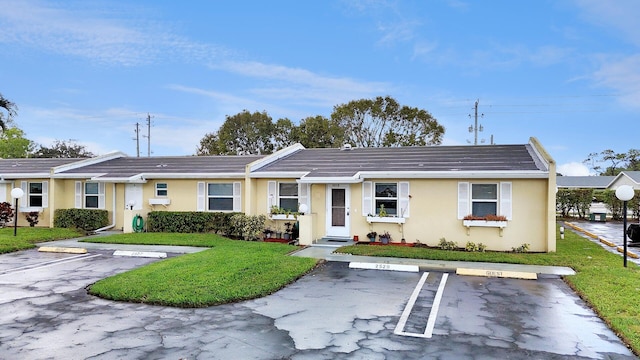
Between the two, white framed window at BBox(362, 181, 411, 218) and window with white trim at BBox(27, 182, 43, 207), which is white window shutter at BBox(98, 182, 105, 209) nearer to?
window with white trim at BBox(27, 182, 43, 207)

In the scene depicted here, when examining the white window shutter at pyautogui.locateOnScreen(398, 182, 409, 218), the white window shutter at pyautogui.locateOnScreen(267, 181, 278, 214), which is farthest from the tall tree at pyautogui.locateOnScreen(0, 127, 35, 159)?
the white window shutter at pyautogui.locateOnScreen(398, 182, 409, 218)

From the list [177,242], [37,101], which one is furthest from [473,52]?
[37,101]

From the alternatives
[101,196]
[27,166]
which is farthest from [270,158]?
[27,166]

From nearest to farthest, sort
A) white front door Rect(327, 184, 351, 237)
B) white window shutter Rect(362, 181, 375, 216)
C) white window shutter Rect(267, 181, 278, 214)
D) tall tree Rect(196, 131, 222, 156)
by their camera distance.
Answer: white window shutter Rect(362, 181, 375, 216) < white front door Rect(327, 184, 351, 237) < white window shutter Rect(267, 181, 278, 214) < tall tree Rect(196, 131, 222, 156)

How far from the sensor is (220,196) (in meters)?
16.3

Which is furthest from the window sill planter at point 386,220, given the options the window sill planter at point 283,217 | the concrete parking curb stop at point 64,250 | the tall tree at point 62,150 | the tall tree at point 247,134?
the tall tree at point 62,150

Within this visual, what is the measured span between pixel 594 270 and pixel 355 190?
7.21m

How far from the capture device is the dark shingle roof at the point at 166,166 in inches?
662

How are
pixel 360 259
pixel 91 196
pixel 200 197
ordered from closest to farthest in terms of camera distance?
pixel 360 259
pixel 200 197
pixel 91 196

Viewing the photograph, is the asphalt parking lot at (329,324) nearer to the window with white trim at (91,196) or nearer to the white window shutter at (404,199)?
the white window shutter at (404,199)

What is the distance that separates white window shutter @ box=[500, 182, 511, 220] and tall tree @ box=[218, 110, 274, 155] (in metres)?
30.6

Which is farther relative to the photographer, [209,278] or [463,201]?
[463,201]

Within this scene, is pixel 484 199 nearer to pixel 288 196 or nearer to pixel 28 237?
pixel 288 196

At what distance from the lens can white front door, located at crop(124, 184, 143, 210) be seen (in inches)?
677
